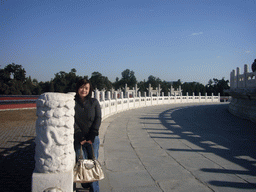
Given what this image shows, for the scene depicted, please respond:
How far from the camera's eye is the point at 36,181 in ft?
7.82

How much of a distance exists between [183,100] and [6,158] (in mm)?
30228

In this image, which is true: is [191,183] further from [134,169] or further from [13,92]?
[13,92]

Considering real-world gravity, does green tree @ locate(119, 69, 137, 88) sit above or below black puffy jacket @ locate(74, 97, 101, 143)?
above

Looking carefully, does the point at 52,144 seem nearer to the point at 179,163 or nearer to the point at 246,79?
the point at 179,163

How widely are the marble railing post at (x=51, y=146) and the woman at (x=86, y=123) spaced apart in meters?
0.53

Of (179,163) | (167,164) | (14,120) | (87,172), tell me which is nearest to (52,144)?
(87,172)

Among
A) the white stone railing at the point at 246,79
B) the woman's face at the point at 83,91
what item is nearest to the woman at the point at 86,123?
the woman's face at the point at 83,91

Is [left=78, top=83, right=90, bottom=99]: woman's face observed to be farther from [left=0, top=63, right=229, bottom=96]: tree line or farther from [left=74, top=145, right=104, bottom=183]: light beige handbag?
[left=0, top=63, right=229, bottom=96]: tree line

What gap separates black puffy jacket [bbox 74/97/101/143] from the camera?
9.84 feet

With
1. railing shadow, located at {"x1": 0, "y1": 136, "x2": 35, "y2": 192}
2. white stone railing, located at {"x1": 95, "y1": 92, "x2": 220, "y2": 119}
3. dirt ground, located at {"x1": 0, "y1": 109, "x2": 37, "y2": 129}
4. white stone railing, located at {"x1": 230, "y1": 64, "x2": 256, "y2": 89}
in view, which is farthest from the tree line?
railing shadow, located at {"x1": 0, "y1": 136, "x2": 35, "y2": 192}

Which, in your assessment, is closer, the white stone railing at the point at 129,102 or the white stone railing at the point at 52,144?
the white stone railing at the point at 52,144

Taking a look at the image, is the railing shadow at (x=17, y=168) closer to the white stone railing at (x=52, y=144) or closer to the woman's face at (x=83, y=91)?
the white stone railing at (x=52, y=144)

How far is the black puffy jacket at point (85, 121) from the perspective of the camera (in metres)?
3.00

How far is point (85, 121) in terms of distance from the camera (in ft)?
9.98
